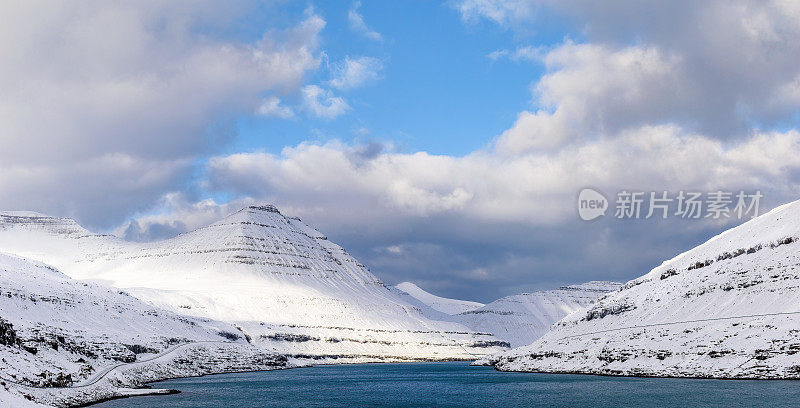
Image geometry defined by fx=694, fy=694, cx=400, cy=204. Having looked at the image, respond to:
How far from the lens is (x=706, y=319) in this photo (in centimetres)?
13988

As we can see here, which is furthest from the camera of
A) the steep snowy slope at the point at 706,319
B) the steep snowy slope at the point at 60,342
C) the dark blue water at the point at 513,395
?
the steep snowy slope at the point at 706,319

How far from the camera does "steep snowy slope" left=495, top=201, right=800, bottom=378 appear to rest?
120 m

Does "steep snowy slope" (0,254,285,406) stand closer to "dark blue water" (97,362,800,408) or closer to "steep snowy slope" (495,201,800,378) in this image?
"dark blue water" (97,362,800,408)

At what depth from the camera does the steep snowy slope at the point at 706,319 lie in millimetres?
119812

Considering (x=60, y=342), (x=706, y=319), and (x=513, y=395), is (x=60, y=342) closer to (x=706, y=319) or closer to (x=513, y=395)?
(x=513, y=395)

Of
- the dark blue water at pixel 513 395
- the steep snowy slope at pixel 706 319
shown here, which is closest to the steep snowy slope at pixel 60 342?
the dark blue water at pixel 513 395

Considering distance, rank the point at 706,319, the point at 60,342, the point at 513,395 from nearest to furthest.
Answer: the point at 513,395 → the point at 60,342 → the point at 706,319

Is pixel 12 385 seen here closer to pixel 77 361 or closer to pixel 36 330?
pixel 77 361

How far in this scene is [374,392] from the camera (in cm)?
12556

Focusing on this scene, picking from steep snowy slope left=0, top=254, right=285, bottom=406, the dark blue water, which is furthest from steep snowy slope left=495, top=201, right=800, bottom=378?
steep snowy slope left=0, top=254, right=285, bottom=406

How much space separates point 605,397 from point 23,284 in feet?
495

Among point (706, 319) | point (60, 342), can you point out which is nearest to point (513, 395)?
point (706, 319)

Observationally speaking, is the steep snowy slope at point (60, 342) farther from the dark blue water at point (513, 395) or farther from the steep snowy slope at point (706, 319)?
the steep snowy slope at point (706, 319)

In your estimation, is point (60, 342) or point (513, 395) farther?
point (60, 342)
